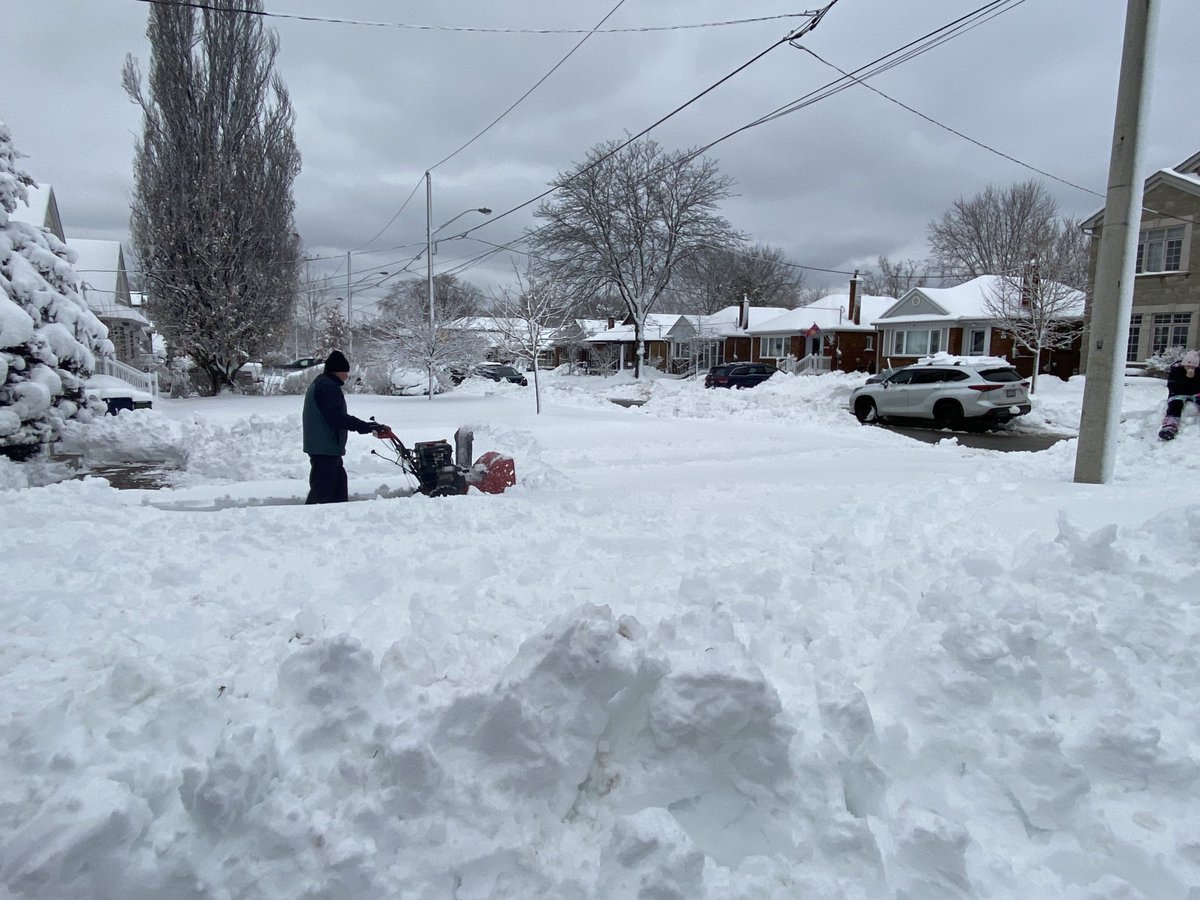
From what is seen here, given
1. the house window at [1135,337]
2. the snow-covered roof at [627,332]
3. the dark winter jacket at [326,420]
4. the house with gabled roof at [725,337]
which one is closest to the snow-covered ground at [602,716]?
the dark winter jacket at [326,420]

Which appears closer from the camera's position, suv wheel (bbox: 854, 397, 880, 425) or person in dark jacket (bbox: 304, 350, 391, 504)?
person in dark jacket (bbox: 304, 350, 391, 504)

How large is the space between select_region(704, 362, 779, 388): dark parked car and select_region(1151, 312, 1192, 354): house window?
14.3m

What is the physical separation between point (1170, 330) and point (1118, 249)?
25325mm

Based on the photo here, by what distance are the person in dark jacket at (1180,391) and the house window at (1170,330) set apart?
67.7ft

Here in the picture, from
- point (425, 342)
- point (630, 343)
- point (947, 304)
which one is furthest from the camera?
point (630, 343)

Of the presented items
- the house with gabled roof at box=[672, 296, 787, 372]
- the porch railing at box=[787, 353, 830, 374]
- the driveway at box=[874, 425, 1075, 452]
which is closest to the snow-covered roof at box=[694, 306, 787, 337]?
the house with gabled roof at box=[672, 296, 787, 372]

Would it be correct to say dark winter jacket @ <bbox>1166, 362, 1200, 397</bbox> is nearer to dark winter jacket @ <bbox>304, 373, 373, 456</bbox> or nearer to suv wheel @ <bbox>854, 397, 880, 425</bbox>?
suv wheel @ <bbox>854, 397, 880, 425</bbox>

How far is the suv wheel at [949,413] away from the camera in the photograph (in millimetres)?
16828

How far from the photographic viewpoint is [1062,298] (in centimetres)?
2481

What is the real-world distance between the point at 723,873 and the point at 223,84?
108ft

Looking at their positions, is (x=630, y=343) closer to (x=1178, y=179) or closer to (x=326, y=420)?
(x=1178, y=179)

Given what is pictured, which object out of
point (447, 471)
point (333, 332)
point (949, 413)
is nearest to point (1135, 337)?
point (949, 413)

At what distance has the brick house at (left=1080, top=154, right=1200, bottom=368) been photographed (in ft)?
82.5

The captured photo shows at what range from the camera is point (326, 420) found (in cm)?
645
